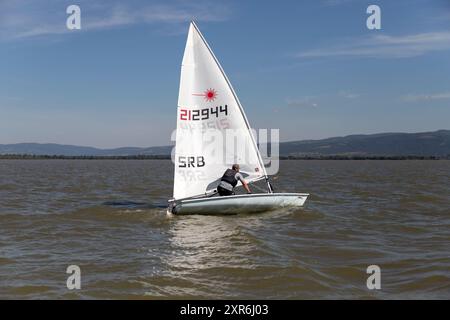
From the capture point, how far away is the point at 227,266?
9320 millimetres

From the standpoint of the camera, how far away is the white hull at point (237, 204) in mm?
14516

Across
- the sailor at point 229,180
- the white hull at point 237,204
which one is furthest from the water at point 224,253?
the sailor at point 229,180

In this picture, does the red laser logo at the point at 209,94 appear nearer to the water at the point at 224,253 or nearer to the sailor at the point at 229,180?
the sailor at the point at 229,180

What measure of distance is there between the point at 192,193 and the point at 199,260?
232 inches

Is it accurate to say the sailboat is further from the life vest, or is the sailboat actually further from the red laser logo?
the life vest

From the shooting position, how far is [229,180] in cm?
1509

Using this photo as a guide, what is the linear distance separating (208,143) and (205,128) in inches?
19.2

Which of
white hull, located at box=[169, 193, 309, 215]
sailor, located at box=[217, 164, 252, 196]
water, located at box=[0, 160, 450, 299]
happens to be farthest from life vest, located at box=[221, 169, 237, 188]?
water, located at box=[0, 160, 450, 299]

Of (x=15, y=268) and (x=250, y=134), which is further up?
(x=250, y=134)

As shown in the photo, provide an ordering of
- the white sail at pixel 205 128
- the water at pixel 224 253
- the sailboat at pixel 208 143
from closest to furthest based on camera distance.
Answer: the water at pixel 224 253 < the sailboat at pixel 208 143 < the white sail at pixel 205 128

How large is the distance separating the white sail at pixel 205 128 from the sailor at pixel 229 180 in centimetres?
64

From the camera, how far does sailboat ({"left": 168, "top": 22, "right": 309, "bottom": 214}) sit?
48.6ft
